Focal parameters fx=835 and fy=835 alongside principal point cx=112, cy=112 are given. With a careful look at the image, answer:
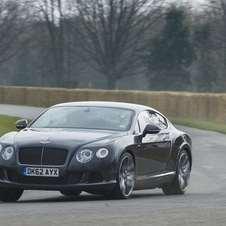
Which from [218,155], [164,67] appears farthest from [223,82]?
[218,155]

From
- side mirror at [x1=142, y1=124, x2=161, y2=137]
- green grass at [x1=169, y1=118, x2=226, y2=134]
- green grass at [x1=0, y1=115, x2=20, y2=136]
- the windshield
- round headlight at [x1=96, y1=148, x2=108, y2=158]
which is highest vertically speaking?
the windshield

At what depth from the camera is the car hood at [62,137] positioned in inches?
398

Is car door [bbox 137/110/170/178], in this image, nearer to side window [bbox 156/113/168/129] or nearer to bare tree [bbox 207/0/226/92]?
side window [bbox 156/113/168/129]

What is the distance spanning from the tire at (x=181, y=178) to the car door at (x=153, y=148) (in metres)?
0.51

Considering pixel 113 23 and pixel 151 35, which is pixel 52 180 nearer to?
pixel 113 23

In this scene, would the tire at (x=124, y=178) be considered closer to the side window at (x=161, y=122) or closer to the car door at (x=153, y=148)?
the car door at (x=153, y=148)

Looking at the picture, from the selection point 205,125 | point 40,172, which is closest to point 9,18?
point 205,125

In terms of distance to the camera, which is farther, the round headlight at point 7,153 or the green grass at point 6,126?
the green grass at point 6,126

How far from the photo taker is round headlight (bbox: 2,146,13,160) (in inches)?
400

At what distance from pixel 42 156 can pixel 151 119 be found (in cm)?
239

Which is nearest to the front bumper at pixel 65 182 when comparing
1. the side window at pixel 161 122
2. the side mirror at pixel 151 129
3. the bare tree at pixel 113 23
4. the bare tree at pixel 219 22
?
the side mirror at pixel 151 129

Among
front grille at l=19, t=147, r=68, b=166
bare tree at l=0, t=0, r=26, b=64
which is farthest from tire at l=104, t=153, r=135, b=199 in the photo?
bare tree at l=0, t=0, r=26, b=64

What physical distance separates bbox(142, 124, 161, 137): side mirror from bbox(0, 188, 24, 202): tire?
186cm

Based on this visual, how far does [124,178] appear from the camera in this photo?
10.4m
